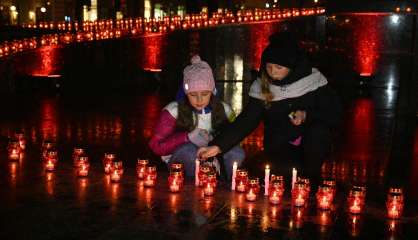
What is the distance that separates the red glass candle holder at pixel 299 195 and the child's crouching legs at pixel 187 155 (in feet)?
4.12

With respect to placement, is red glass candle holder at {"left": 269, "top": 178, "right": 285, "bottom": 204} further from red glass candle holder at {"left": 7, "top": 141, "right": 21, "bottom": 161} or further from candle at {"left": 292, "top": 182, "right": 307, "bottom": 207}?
red glass candle holder at {"left": 7, "top": 141, "right": 21, "bottom": 161}

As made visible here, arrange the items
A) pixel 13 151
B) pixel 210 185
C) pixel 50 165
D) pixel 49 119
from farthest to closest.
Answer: pixel 49 119 → pixel 13 151 → pixel 50 165 → pixel 210 185

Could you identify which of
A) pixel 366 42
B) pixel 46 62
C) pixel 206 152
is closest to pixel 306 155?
pixel 206 152

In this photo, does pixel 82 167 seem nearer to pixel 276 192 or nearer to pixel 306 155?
pixel 276 192

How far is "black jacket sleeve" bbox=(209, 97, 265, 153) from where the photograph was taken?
5.91 m

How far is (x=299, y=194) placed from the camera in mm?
5184

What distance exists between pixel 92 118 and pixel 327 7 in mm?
8727

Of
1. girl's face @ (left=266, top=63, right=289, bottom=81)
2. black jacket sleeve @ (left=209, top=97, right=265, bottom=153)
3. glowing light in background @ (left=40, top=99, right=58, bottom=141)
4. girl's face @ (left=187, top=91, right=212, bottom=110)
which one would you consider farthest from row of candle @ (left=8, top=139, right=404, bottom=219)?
glowing light in background @ (left=40, top=99, right=58, bottom=141)

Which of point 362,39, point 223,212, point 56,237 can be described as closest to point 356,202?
point 223,212

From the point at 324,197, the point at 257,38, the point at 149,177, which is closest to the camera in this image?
the point at 324,197

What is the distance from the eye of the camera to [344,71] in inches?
695

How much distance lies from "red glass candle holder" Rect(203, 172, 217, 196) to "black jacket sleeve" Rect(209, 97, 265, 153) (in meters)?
0.40

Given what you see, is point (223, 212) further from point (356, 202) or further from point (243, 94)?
point (243, 94)

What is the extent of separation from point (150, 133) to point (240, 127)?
3.99m
